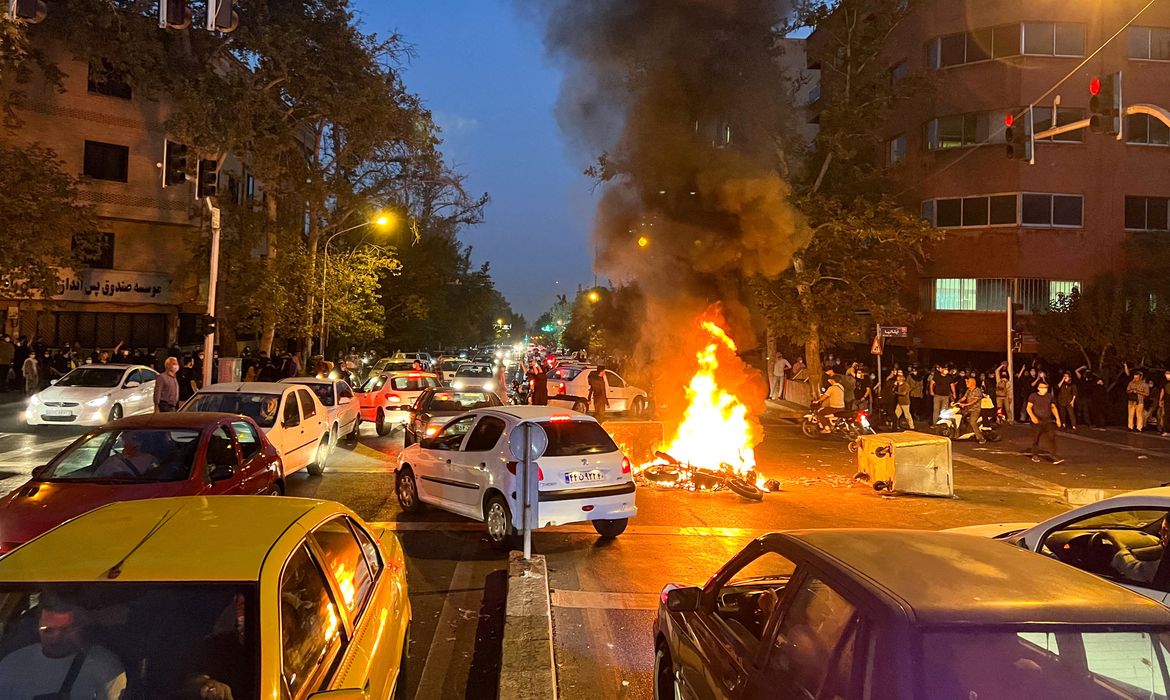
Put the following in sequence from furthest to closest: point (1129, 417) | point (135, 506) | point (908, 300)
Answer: point (908, 300) < point (1129, 417) < point (135, 506)

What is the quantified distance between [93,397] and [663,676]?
1585cm

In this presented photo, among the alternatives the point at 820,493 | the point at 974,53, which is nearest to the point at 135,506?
the point at 820,493

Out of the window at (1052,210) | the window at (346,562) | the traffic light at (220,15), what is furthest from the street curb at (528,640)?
the window at (1052,210)

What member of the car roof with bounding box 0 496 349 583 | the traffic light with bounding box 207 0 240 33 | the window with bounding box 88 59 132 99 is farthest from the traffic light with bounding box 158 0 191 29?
the window with bounding box 88 59 132 99

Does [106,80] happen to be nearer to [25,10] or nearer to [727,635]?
[25,10]

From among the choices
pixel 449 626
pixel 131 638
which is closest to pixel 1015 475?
pixel 449 626

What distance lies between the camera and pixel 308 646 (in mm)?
2979

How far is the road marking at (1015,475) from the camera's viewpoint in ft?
40.3

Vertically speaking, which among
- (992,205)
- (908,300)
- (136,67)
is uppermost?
(136,67)

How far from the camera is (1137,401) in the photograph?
19797 mm

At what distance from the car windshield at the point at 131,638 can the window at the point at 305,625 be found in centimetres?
17

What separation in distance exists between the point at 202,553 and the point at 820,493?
1027 cm

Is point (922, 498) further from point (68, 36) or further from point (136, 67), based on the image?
point (68, 36)

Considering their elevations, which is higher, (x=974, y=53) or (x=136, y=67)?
(x=974, y=53)
